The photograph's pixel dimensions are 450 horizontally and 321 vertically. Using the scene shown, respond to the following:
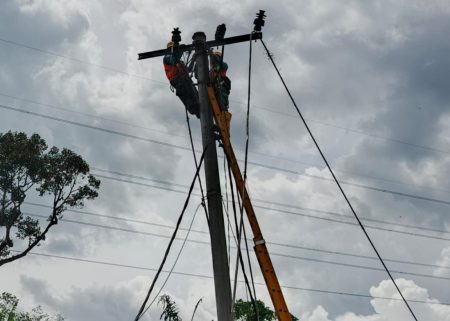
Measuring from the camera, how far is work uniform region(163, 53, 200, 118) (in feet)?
38.5

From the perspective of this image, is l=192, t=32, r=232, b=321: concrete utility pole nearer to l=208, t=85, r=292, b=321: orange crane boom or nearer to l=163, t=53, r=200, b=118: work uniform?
l=208, t=85, r=292, b=321: orange crane boom

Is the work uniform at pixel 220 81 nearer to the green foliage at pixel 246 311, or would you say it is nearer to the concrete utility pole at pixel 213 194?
the concrete utility pole at pixel 213 194

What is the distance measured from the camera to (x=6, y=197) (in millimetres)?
23203

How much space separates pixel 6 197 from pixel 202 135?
17.3 metres

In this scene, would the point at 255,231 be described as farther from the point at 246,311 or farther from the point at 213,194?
the point at 246,311

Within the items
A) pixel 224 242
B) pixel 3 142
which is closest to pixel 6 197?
pixel 3 142

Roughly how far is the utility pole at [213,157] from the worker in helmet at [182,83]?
1.52ft

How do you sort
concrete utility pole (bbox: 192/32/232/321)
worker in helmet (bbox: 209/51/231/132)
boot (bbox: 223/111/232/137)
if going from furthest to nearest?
worker in helmet (bbox: 209/51/231/132) < boot (bbox: 223/111/232/137) < concrete utility pole (bbox: 192/32/232/321)

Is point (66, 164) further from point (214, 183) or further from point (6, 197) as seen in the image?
point (214, 183)

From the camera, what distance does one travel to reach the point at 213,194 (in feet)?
29.2

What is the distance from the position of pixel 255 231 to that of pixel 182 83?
475cm

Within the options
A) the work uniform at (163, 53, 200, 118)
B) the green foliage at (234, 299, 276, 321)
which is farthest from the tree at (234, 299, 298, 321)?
the work uniform at (163, 53, 200, 118)

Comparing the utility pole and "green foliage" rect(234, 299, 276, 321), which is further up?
"green foliage" rect(234, 299, 276, 321)

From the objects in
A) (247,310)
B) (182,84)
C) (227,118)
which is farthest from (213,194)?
(247,310)
